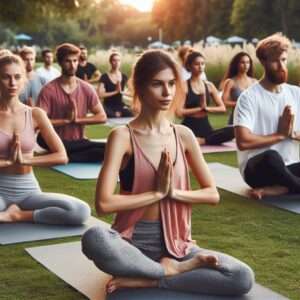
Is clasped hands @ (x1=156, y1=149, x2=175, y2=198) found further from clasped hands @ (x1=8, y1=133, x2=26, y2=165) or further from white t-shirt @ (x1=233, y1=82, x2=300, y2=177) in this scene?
white t-shirt @ (x1=233, y1=82, x2=300, y2=177)

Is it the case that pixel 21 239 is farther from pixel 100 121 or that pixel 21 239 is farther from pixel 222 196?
pixel 100 121

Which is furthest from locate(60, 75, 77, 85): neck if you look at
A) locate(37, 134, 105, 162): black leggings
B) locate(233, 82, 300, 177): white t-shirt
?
locate(233, 82, 300, 177): white t-shirt

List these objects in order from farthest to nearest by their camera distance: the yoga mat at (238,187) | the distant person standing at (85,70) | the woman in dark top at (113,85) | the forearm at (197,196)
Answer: the distant person standing at (85,70)
the woman in dark top at (113,85)
the yoga mat at (238,187)
the forearm at (197,196)

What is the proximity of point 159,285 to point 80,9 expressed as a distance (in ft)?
71.6

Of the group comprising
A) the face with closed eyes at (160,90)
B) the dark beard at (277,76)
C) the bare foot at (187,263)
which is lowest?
the bare foot at (187,263)

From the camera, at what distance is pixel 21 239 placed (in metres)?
4.11

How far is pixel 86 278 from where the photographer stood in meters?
3.42

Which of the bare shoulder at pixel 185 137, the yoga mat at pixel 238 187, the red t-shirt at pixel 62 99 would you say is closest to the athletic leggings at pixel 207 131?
the yoga mat at pixel 238 187

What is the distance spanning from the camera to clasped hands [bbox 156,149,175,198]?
2916 millimetres

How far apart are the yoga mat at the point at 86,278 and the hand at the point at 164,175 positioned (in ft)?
1.61

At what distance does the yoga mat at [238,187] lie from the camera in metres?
5.08

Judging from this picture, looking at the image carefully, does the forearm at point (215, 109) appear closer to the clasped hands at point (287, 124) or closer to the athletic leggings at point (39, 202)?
the clasped hands at point (287, 124)

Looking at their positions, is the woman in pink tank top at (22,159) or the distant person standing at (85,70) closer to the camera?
the woman in pink tank top at (22,159)

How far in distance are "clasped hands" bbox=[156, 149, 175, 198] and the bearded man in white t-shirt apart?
2135mm
